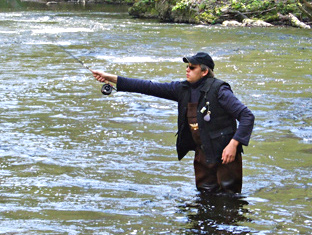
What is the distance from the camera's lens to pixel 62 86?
14.0 m

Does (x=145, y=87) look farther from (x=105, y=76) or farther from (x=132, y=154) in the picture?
(x=132, y=154)

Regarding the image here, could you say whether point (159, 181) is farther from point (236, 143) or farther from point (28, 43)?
point (28, 43)

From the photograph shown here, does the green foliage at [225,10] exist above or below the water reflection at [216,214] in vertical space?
above

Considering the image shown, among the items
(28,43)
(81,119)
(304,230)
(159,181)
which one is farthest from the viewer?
(28,43)

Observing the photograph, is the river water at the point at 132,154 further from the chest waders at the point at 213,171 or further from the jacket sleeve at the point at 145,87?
the jacket sleeve at the point at 145,87

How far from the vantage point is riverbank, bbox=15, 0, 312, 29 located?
29938mm

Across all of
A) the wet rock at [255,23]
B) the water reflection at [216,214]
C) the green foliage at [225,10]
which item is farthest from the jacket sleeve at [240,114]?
the green foliage at [225,10]

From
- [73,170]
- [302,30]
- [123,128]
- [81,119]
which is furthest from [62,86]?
[302,30]

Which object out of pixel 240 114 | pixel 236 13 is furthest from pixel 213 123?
pixel 236 13

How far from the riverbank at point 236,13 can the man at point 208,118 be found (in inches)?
918

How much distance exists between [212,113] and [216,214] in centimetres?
95

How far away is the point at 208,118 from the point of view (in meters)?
5.51

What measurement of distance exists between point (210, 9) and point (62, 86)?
20366 mm

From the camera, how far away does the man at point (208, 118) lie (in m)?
5.43
